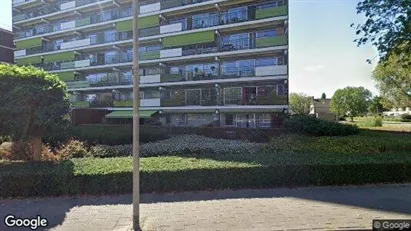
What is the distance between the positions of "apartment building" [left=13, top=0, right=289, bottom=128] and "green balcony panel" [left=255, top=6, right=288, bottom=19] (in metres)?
0.08

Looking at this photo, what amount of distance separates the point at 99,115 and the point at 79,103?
408 centimetres

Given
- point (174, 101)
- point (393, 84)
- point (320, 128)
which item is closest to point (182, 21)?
point (174, 101)

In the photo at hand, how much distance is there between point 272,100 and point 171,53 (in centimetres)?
1111

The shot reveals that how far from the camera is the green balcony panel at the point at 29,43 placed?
37312 mm

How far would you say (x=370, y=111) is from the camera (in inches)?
2876

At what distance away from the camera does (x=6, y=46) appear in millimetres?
40781

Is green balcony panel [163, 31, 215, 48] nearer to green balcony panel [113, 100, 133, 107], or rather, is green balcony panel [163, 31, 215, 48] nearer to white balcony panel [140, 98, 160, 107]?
white balcony panel [140, 98, 160, 107]

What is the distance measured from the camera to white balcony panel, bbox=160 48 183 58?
2669cm

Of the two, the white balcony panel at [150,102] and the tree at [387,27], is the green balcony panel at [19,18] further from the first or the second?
the tree at [387,27]

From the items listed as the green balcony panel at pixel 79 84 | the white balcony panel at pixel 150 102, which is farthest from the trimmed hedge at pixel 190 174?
the green balcony panel at pixel 79 84

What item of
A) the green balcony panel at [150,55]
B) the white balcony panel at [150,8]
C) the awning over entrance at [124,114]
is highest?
the white balcony panel at [150,8]

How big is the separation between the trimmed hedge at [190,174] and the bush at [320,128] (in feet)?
17.1

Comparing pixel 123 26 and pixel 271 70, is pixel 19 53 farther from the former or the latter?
pixel 271 70

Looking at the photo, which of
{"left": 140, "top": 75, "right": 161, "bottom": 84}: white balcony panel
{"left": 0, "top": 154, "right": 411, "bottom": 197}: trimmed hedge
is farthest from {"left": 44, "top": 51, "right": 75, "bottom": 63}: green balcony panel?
{"left": 0, "top": 154, "right": 411, "bottom": 197}: trimmed hedge
